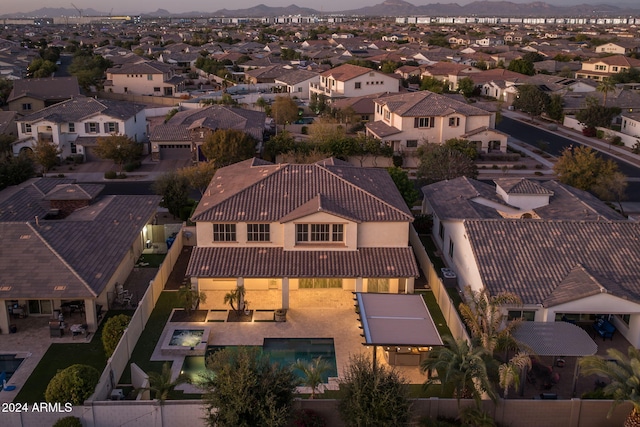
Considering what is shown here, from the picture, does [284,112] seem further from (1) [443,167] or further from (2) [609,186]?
(2) [609,186]

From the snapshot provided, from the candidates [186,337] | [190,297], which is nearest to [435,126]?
[190,297]

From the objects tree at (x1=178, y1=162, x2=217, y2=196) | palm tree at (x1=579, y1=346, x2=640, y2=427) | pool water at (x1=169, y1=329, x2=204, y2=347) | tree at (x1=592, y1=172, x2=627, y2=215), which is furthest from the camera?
tree at (x1=178, y1=162, x2=217, y2=196)

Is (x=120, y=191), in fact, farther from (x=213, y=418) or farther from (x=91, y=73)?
(x=91, y=73)

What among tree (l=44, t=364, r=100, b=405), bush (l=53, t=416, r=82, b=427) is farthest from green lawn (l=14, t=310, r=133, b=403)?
bush (l=53, t=416, r=82, b=427)

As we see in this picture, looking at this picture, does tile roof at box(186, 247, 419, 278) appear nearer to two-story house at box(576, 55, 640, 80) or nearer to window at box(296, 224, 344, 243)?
window at box(296, 224, 344, 243)

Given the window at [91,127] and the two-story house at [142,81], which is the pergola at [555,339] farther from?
the two-story house at [142,81]

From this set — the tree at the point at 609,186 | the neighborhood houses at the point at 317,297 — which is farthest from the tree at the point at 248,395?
the tree at the point at 609,186
